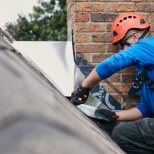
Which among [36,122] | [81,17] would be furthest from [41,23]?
[36,122]

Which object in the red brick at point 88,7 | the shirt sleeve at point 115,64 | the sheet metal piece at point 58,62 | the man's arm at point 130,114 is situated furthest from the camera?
the red brick at point 88,7

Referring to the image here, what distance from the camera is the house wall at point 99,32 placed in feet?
14.1

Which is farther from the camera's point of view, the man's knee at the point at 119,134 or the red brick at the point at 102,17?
the red brick at the point at 102,17

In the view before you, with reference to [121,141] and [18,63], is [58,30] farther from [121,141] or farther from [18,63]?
[18,63]

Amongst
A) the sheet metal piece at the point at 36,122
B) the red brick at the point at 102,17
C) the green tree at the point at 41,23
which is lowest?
the green tree at the point at 41,23

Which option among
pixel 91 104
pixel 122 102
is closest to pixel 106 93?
pixel 122 102

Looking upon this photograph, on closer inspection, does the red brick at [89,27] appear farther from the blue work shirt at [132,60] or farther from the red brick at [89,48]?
the blue work shirt at [132,60]

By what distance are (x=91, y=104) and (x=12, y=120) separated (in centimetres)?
280

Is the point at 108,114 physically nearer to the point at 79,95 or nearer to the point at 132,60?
the point at 79,95

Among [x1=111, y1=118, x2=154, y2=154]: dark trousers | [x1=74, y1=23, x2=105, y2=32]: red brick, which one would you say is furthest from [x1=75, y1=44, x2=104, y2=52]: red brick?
[x1=111, y1=118, x2=154, y2=154]: dark trousers

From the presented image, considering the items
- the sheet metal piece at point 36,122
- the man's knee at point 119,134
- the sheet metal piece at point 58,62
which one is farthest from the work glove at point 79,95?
the sheet metal piece at point 36,122

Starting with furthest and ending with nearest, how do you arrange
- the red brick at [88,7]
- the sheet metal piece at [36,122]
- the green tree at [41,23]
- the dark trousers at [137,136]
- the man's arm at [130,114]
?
1. the green tree at [41,23]
2. the red brick at [88,7]
3. the man's arm at [130,114]
4. the dark trousers at [137,136]
5. the sheet metal piece at [36,122]

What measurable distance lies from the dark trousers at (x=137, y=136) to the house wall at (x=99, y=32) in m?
0.80

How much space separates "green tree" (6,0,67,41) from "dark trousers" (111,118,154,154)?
1542 centimetres
